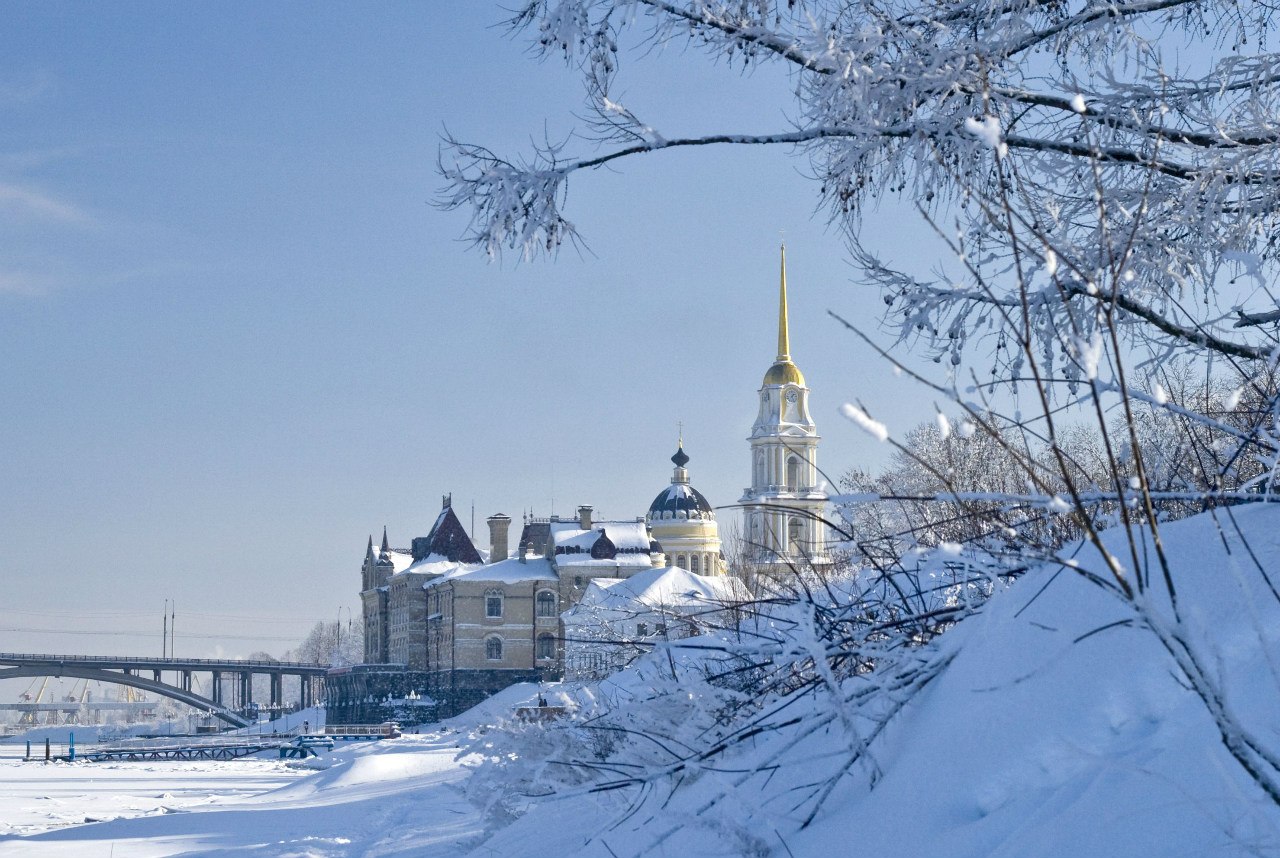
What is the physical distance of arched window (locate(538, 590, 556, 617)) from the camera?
7206 centimetres

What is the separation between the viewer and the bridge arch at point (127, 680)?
305ft

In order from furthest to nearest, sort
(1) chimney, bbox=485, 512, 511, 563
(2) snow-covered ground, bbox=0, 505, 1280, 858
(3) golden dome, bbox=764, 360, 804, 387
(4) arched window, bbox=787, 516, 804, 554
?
1. (3) golden dome, bbox=764, 360, 804, 387
2. (1) chimney, bbox=485, 512, 511, 563
3. (4) arched window, bbox=787, 516, 804, 554
4. (2) snow-covered ground, bbox=0, 505, 1280, 858

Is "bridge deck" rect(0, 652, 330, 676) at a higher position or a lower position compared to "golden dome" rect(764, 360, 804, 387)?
lower

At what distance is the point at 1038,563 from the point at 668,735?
1812mm

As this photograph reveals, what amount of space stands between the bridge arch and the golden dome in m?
46.4

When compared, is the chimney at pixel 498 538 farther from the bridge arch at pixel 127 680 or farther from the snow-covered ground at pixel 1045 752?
the snow-covered ground at pixel 1045 752

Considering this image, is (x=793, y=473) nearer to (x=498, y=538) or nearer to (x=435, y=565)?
(x=498, y=538)

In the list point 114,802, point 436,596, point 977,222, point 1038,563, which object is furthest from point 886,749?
point 436,596

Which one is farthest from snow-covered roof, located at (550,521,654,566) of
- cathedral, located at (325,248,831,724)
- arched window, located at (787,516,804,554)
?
arched window, located at (787,516,804,554)

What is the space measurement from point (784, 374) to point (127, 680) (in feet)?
180

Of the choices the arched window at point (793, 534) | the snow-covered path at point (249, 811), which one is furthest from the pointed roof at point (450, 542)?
the arched window at point (793, 534)

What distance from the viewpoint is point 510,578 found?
7206 cm

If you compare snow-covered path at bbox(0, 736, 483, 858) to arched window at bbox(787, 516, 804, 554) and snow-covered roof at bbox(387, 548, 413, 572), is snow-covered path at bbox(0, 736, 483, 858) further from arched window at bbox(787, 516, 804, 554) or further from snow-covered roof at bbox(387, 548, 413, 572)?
snow-covered roof at bbox(387, 548, 413, 572)

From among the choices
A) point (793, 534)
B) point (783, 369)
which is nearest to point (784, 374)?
point (783, 369)
